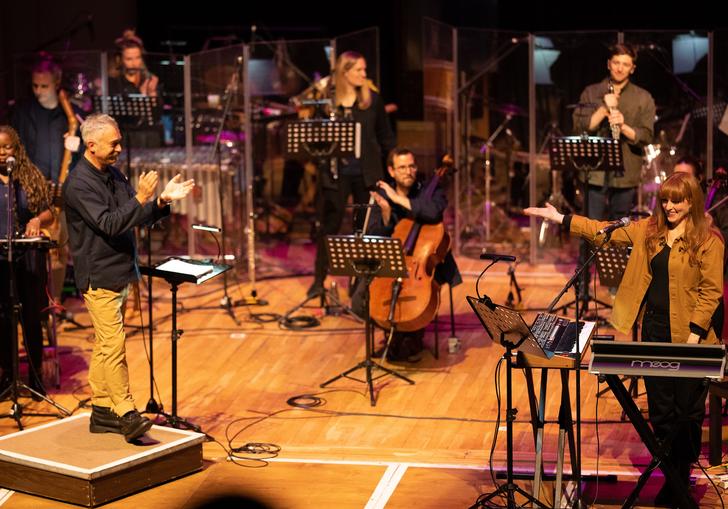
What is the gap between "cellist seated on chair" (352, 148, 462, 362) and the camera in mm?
7941

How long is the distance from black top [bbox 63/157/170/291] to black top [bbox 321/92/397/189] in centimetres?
331

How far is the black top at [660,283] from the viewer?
5.63 meters

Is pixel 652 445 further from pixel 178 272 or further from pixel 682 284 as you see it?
pixel 178 272

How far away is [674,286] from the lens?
5594mm

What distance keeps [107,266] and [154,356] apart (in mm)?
2544

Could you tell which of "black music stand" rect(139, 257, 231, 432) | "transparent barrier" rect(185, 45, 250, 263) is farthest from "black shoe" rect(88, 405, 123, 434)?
"transparent barrier" rect(185, 45, 250, 263)

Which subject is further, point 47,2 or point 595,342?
point 47,2

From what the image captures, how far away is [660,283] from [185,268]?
8.10ft

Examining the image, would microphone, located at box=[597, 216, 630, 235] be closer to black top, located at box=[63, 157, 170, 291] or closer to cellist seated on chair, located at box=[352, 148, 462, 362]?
black top, located at box=[63, 157, 170, 291]

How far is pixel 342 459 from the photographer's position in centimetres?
657

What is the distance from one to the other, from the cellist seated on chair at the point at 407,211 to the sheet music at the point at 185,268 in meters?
1.75

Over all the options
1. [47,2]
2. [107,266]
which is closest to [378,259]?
[107,266]

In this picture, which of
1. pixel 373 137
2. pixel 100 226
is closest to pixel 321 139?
pixel 373 137

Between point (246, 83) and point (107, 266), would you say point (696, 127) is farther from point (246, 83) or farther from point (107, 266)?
point (107, 266)
